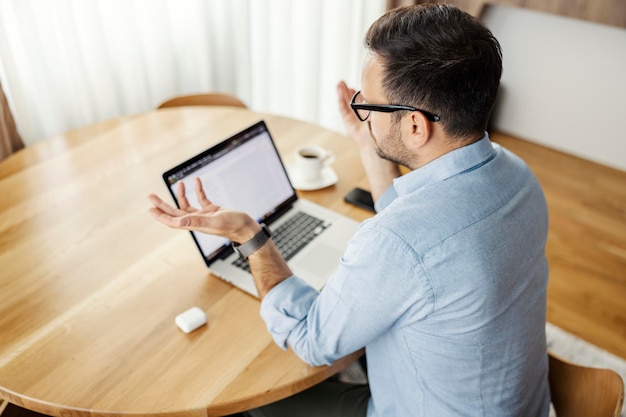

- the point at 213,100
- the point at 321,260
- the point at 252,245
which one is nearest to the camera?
the point at 252,245

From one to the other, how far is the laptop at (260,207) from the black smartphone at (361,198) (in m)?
0.07

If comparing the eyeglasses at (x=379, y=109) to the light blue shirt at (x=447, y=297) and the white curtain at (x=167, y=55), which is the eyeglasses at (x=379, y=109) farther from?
the white curtain at (x=167, y=55)

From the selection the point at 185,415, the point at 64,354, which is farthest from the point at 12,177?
the point at 185,415

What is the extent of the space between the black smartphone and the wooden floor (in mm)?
1207

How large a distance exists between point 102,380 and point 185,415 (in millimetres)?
183

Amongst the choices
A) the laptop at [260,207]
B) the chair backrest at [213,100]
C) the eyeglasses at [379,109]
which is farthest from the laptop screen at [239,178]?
the chair backrest at [213,100]

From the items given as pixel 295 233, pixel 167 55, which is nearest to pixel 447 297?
pixel 295 233

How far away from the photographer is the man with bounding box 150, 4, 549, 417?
3.13 ft

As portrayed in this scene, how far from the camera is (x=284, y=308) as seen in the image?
1117mm

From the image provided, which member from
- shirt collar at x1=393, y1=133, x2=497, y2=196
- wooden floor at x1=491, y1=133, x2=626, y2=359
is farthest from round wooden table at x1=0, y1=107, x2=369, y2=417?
wooden floor at x1=491, y1=133, x2=626, y2=359

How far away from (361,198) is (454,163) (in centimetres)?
56

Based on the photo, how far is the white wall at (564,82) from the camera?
306cm

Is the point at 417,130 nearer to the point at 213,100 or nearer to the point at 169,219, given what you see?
the point at 169,219

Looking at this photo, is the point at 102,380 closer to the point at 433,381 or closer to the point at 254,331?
the point at 254,331
